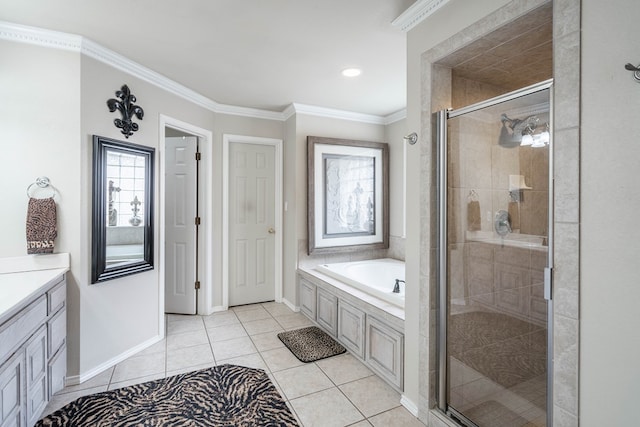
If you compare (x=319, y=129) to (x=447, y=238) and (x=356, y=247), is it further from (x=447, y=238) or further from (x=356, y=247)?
(x=447, y=238)

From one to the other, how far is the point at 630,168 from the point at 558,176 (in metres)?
0.21

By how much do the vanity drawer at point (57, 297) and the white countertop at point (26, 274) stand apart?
0.28 feet

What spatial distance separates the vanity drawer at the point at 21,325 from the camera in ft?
4.61

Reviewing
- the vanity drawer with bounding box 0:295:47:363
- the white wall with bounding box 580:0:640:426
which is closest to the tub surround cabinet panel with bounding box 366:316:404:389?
the white wall with bounding box 580:0:640:426

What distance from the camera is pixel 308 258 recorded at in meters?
3.77

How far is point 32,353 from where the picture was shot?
1.69m

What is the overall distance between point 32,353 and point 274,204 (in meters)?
2.71

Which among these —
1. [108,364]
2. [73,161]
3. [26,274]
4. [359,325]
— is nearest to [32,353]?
[26,274]

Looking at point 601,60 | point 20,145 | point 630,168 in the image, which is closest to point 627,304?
point 630,168

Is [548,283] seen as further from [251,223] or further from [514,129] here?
[251,223]

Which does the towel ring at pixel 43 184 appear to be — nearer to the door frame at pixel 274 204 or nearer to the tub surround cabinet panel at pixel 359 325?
the door frame at pixel 274 204

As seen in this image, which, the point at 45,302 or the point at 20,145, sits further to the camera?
the point at 20,145

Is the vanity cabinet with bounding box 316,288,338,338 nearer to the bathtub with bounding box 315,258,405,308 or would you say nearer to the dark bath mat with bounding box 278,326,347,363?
the dark bath mat with bounding box 278,326,347,363

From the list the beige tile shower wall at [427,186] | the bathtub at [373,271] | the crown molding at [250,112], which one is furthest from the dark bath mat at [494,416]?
the crown molding at [250,112]
